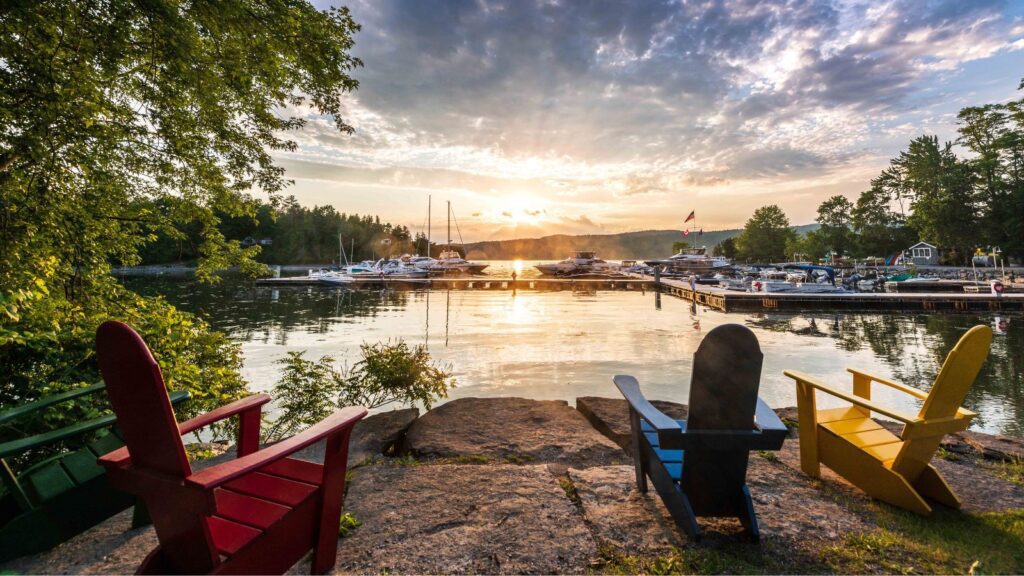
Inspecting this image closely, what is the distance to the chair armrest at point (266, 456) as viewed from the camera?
1.21m

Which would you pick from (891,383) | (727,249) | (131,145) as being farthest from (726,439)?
(727,249)

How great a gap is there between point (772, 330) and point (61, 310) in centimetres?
1583

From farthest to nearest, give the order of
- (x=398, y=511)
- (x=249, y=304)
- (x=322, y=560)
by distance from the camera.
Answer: (x=249, y=304), (x=398, y=511), (x=322, y=560)

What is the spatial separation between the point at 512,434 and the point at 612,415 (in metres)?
1.01

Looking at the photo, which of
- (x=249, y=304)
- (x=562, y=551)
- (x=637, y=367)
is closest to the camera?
(x=562, y=551)

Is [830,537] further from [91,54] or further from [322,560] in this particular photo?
[91,54]

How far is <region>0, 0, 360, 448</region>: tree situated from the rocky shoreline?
4.19 ft

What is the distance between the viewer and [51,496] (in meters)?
1.86

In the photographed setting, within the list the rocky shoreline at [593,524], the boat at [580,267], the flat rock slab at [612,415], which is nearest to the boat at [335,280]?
the boat at [580,267]

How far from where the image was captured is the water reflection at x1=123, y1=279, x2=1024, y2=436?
7223 mm

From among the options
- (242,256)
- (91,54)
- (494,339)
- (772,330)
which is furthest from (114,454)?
(772,330)

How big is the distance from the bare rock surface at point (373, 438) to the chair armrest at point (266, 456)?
4.46 ft

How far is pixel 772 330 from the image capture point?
550 inches

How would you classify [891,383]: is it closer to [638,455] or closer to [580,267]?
[638,455]
